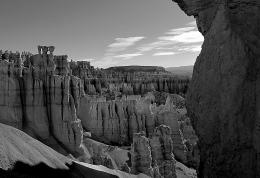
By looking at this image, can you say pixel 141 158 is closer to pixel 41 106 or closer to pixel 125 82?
pixel 41 106

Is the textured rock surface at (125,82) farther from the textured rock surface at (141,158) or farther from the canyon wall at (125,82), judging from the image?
the textured rock surface at (141,158)

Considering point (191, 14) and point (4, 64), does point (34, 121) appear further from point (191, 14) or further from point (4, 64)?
point (191, 14)

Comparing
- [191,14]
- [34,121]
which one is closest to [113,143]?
[34,121]

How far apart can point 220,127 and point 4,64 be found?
35.3 meters

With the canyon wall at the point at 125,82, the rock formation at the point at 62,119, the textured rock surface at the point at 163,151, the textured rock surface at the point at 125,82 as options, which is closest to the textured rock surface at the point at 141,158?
the rock formation at the point at 62,119

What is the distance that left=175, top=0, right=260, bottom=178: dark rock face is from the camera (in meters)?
16.1

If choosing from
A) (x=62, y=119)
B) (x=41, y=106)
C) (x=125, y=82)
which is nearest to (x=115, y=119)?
(x=62, y=119)

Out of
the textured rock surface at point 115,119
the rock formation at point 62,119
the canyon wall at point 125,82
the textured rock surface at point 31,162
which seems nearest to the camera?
the textured rock surface at point 31,162

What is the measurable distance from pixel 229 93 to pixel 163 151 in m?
30.4

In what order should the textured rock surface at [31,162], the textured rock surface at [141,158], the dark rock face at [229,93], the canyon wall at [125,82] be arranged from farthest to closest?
1. the canyon wall at [125,82]
2. the textured rock surface at [141,158]
3. the textured rock surface at [31,162]
4. the dark rock face at [229,93]

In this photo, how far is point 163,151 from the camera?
46.2 m

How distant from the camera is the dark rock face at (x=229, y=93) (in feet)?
52.7

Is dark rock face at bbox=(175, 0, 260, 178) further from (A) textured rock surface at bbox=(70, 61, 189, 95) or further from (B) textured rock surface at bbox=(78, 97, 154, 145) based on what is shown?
(A) textured rock surface at bbox=(70, 61, 189, 95)

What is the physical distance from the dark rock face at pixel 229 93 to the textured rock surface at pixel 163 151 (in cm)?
2698
